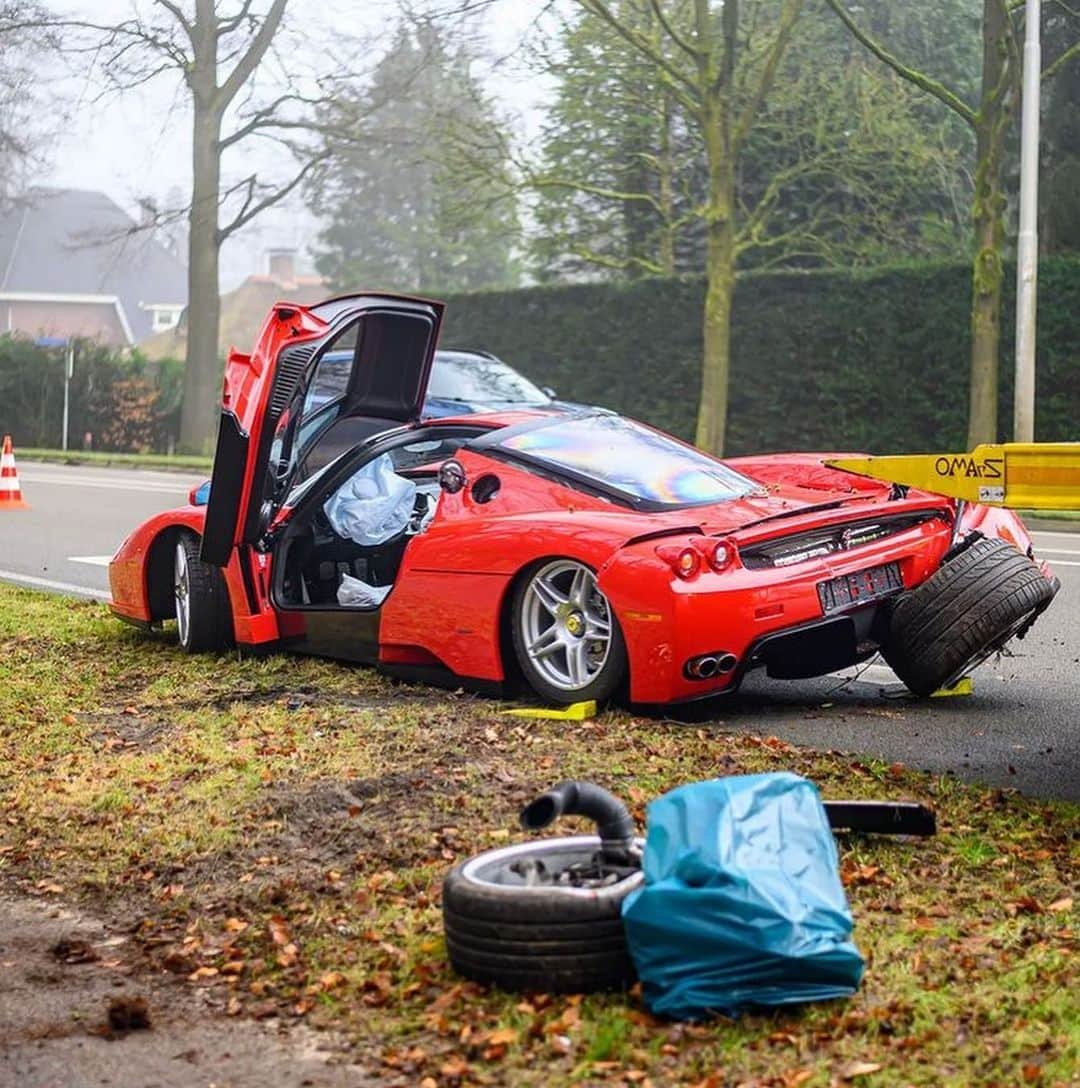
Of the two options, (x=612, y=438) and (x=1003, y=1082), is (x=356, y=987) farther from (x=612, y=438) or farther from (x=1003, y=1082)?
(x=612, y=438)

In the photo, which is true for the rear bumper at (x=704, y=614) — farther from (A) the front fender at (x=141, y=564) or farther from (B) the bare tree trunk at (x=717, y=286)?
(B) the bare tree trunk at (x=717, y=286)

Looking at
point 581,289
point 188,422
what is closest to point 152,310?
point 188,422

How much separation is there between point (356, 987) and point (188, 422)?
32077 millimetres

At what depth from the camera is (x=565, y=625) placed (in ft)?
23.4

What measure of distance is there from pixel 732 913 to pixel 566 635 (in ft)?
11.2

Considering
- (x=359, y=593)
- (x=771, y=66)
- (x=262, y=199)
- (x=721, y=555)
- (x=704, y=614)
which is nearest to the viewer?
(x=704, y=614)

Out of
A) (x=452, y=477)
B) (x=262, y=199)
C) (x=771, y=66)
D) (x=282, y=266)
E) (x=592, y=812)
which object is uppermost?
(x=282, y=266)

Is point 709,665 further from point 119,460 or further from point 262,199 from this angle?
point 262,199

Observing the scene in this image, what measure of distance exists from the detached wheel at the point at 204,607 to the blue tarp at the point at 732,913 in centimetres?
511

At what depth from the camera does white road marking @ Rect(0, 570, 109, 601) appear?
11.9m

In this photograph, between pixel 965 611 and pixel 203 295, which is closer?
pixel 965 611

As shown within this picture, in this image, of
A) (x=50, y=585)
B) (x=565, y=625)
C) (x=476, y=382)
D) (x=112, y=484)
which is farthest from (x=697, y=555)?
(x=112, y=484)

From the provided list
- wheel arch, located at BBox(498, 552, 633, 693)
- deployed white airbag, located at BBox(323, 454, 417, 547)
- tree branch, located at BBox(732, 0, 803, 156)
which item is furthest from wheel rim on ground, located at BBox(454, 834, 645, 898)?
tree branch, located at BBox(732, 0, 803, 156)

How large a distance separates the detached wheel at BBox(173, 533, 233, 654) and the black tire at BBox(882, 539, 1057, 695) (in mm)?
3275
